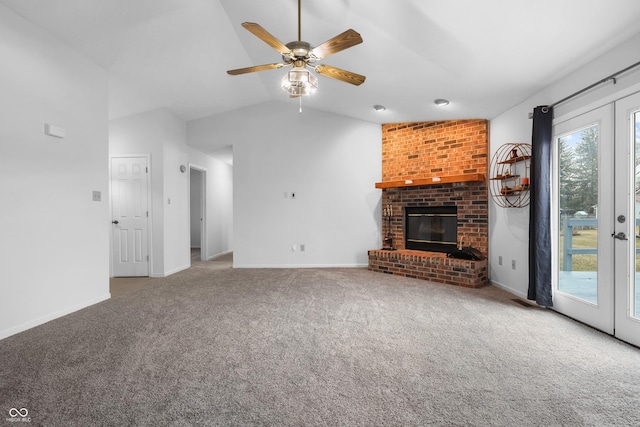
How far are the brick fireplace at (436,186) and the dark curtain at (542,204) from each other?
3.21 feet

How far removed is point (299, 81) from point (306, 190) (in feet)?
10.5

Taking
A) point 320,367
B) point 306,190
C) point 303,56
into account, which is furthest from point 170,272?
point 303,56

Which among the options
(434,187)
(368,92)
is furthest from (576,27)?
(434,187)

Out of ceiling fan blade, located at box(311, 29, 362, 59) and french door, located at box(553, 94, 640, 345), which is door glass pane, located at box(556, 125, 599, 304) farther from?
ceiling fan blade, located at box(311, 29, 362, 59)

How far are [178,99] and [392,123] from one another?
12.0ft

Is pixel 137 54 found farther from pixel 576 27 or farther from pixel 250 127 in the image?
pixel 576 27

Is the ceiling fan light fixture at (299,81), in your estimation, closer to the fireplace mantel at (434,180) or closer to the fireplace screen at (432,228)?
the fireplace mantel at (434,180)

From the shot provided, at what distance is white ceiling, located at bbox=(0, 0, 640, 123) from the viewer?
244 centimetres

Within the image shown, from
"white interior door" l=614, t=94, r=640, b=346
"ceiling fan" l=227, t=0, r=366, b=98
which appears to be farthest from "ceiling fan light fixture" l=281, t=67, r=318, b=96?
"white interior door" l=614, t=94, r=640, b=346

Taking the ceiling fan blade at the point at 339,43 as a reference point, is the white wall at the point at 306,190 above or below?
below

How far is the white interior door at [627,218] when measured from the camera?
7.68 feet

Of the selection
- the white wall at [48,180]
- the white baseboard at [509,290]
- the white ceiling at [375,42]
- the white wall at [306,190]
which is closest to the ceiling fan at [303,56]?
the white ceiling at [375,42]

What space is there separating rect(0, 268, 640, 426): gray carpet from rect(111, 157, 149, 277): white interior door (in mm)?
1686

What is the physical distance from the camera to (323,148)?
5641mm
